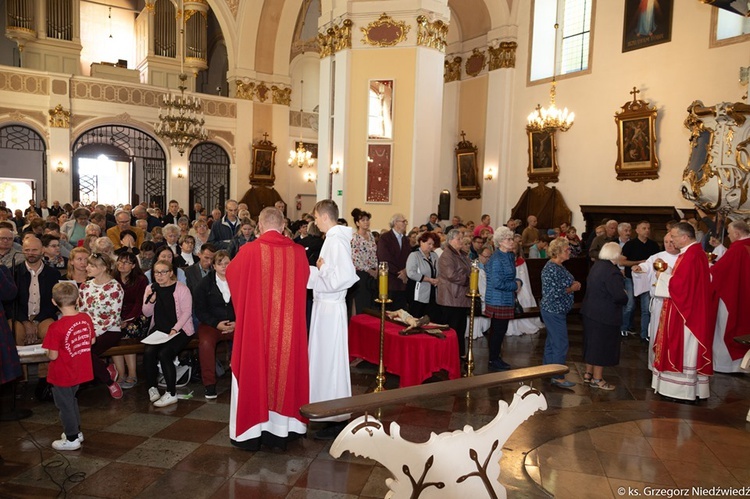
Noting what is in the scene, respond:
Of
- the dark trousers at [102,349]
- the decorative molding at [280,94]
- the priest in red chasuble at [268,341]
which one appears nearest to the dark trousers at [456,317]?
the priest in red chasuble at [268,341]

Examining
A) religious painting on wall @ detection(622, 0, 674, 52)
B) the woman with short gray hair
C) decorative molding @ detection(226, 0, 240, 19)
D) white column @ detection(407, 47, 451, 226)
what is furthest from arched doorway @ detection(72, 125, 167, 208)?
the woman with short gray hair

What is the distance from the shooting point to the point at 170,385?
4.89 meters

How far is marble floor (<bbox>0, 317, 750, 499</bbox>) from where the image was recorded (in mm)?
3484

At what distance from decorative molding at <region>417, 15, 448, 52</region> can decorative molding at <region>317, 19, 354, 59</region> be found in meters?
1.48

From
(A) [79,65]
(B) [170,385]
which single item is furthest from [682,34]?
(A) [79,65]

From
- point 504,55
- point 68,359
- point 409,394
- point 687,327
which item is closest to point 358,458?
point 409,394

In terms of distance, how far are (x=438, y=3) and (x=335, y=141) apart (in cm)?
353

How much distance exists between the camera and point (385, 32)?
37.6 ft

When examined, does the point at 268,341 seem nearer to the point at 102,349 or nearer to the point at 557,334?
the point at 102,349

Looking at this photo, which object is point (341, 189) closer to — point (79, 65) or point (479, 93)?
point (479, 93)

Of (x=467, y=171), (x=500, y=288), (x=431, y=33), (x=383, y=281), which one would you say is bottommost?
(x=500, y=288)

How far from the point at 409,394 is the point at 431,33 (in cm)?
1002

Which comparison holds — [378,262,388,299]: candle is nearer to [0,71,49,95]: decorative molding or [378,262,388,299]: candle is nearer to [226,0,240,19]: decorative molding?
[0,71,49,95]: decorative molding

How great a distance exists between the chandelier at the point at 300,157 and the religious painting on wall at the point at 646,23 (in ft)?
35.7
